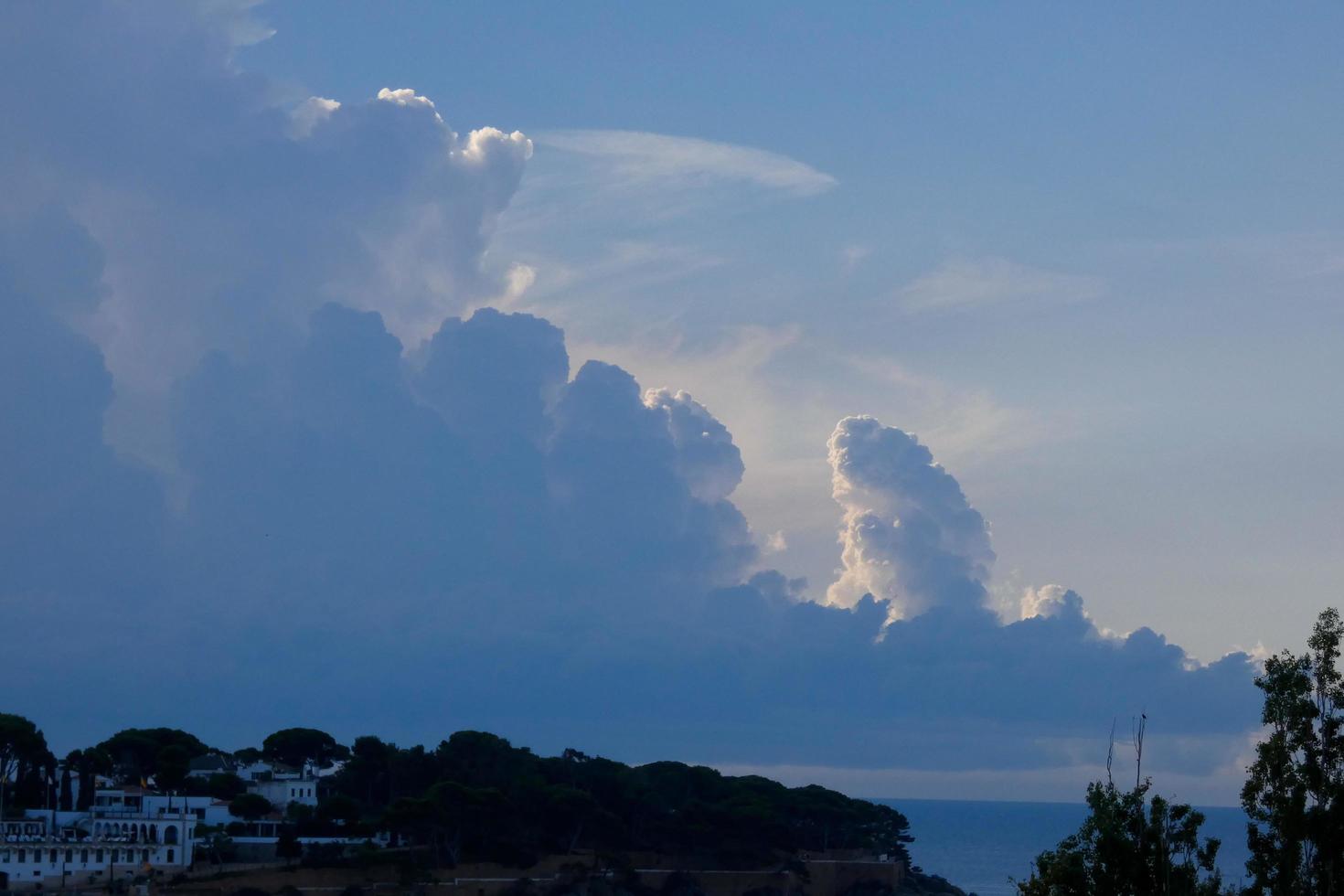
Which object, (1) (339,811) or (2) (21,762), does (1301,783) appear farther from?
(2) (21,762)

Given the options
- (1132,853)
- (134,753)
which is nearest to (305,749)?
(134,753)

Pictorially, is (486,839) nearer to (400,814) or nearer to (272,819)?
(400,814)

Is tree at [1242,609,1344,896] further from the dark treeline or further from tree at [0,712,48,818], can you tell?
tree at [0,712,48,818]

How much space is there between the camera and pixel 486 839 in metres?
95.8

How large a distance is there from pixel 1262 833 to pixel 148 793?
287 feet

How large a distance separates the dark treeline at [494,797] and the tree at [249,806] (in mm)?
77

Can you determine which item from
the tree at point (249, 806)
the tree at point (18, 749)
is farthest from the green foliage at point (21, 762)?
the tree at point (249, 806)

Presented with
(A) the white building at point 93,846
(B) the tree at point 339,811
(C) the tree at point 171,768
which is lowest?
(A) the white building at point 93,846

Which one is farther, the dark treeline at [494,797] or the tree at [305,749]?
the tree at [305,749]

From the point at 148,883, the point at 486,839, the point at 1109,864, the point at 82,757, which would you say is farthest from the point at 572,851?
the point at 1109,864

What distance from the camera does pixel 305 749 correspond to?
11894 cm

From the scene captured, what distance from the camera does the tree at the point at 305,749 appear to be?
11881 centimetres

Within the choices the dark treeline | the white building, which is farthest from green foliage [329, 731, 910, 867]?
the white building

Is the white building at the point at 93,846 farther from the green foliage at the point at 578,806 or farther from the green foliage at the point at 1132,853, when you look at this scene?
the green foliage at the point at 1132,853
